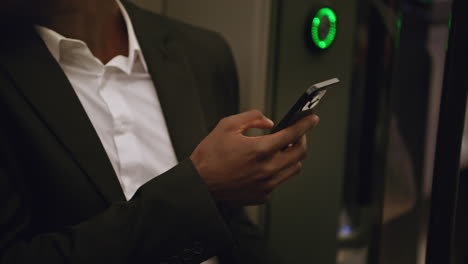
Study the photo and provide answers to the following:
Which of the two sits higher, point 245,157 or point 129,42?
point 129,42

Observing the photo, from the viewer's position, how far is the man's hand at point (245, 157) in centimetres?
66

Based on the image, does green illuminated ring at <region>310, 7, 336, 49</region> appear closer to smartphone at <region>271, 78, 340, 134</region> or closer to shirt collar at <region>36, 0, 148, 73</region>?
smartphone at <region>271, 78, 340, 134</region>

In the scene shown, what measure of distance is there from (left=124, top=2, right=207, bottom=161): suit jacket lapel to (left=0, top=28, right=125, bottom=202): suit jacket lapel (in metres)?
0.17

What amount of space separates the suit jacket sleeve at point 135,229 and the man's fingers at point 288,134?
0.45ft

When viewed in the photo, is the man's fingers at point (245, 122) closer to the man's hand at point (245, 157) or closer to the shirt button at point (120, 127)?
the man's hand at point (245, 157)

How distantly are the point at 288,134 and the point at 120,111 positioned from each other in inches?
14.2

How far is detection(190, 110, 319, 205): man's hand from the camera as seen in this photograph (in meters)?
0.66

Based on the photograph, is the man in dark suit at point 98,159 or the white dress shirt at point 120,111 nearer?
the man in dark suit at point 98,159

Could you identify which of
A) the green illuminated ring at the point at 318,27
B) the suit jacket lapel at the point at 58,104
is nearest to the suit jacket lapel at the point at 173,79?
the suit jacket lapel at the point at 58,104

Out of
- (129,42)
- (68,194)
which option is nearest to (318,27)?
(129,42)

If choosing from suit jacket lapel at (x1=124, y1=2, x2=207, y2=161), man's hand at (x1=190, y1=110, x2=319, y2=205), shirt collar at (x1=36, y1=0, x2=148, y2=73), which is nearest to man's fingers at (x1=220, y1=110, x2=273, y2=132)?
man's hand at (x1=190, y1=110, x2=319, y2=205)

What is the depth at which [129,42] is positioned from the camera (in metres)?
0.92

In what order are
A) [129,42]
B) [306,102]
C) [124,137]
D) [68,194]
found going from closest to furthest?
[306,102] → [68,194] → [124,137] → [129,42]

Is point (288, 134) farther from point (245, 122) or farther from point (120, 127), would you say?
point (120, 127)
